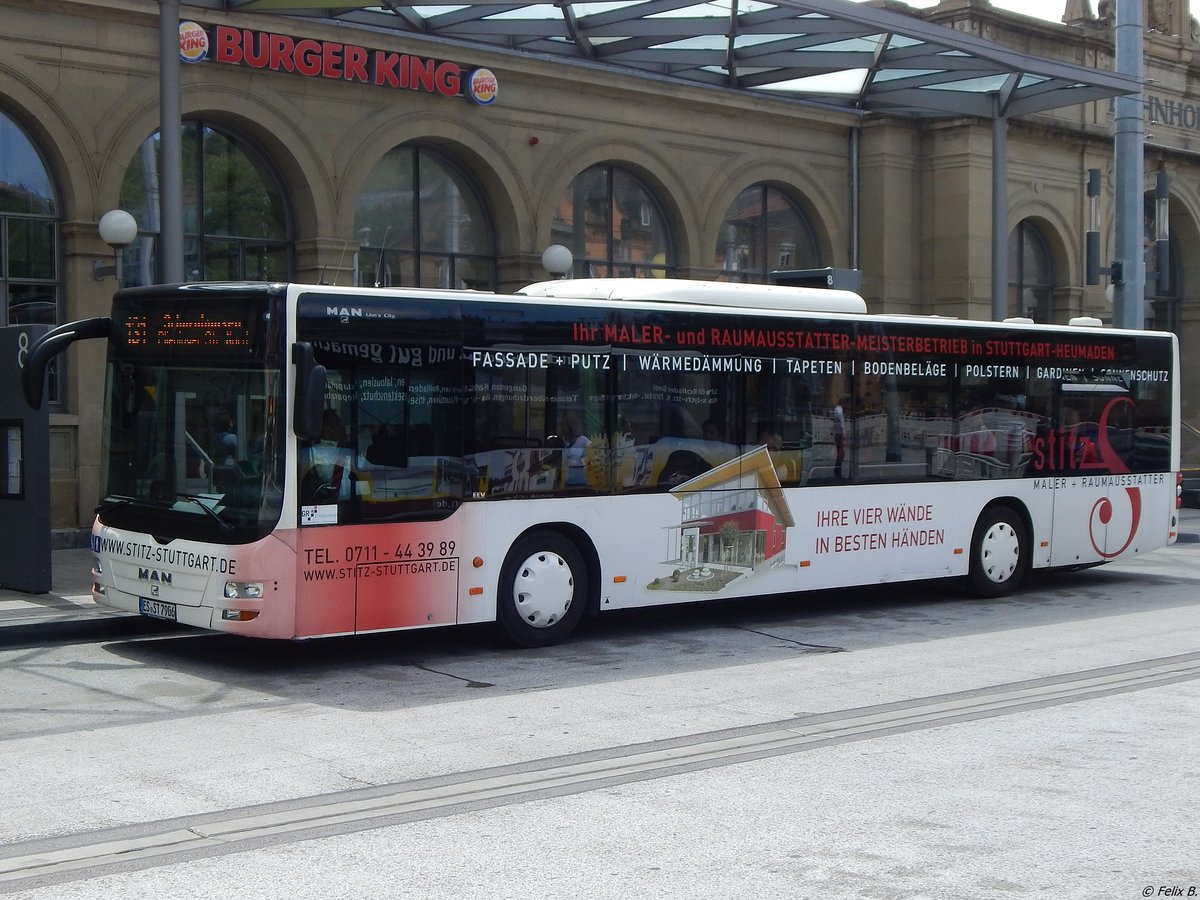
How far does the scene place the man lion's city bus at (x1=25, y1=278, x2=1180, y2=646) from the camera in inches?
402

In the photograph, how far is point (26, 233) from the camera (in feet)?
57.9

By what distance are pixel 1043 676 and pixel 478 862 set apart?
5.88 metres

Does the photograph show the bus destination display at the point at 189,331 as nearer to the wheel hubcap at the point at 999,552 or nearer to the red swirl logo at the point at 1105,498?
the wheel hubcap at the point at 999,552

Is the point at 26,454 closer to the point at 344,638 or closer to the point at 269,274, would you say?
the point at 344,638

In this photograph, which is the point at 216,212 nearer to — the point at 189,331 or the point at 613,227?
the point at 613,227

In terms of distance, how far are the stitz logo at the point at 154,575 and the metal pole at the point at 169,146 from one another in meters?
3.75

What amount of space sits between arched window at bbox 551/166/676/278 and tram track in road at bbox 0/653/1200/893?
14.1 m

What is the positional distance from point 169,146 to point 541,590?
5.68 metres

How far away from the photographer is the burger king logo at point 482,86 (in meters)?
20.9

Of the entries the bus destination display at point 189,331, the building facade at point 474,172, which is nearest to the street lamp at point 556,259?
the building facade at point 474,172

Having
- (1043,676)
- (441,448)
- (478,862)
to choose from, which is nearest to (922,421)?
(1043,676)

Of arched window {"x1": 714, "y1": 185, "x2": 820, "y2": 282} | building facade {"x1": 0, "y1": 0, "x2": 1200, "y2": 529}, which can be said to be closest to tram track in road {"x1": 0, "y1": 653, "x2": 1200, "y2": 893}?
building facade {"x1": 0, "y1": 0, "x2": 1200, "y2": 529}

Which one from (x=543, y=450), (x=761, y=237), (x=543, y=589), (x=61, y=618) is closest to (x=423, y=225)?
(x=761, y=237)

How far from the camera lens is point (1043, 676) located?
34.6 feet
